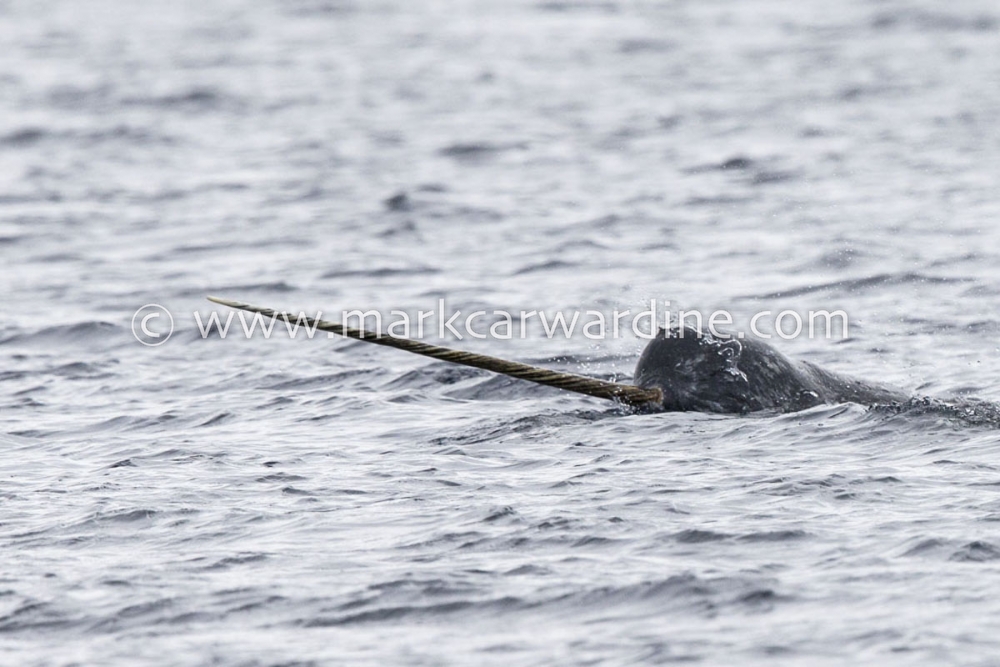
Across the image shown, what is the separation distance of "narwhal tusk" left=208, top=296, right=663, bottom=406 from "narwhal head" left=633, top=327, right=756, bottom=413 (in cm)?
15

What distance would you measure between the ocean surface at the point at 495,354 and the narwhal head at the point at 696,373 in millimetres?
298

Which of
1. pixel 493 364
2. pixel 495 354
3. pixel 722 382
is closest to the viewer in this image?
pixel 493 364

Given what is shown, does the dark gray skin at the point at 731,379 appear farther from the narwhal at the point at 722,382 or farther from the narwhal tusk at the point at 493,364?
the narwhal tusk at the point at 493,364

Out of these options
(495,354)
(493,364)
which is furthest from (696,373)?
(495,354)

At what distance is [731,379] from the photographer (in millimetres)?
13195

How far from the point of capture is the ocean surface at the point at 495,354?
9102mm

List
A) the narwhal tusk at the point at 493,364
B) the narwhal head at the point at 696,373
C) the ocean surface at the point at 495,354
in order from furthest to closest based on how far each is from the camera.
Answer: the narwhal head at the point at 696,373, the narwhal tusk at the point at 493,364, the ocean surface at the point at 495,354

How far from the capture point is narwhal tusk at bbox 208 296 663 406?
11344 mm

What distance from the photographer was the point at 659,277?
20.0m

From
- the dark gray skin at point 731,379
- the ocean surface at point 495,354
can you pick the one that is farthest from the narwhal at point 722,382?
the ocean surface at point 495,354

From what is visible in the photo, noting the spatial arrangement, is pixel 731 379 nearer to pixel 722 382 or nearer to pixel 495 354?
pixel 722 382

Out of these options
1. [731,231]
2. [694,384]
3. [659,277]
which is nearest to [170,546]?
[694,384]

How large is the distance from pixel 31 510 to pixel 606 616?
4.54 m

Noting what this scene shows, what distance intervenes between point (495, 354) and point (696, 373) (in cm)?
365
